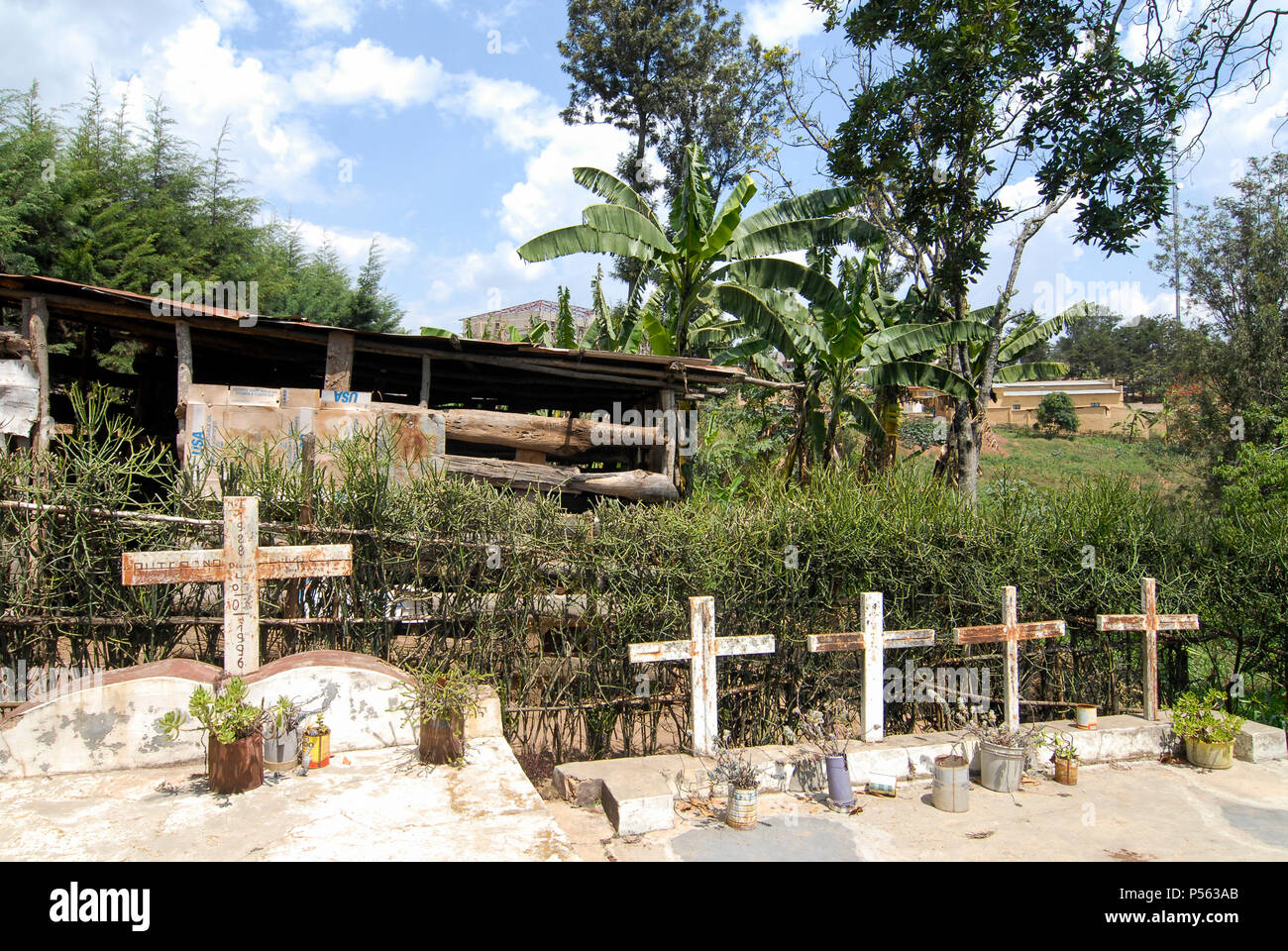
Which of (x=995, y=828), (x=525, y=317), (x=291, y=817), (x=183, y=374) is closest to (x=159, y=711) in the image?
(x=291, y=817)

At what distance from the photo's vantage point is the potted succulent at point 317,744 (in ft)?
16.1

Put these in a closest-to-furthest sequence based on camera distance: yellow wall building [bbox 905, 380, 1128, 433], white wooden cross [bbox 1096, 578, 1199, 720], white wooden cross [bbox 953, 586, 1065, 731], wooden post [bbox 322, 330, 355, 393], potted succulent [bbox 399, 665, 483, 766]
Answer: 1. potted succulent [bbox 399, 665, 483, 766]
2. white wooden cross [bbox 953, 586, 1065, 731]
3. white wooden cross [bbox 1096, 578, 1199, 720]
4. wooden post [bbox 322, 330, 355, 393]
5. yellow wall building [bbox 905, 380, 1128, 433]

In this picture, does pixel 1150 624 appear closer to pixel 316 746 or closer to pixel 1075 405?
pixel 316 746

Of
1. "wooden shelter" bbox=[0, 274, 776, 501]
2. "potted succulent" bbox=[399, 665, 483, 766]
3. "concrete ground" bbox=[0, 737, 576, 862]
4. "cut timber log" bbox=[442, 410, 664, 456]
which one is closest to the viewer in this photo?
"concrete ground" bbox=[0, 737, 576, 862]

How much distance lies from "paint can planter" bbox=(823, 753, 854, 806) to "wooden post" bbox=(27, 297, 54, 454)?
24.2ft

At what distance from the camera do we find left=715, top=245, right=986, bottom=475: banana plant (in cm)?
1203

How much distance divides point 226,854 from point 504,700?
2.56 metres

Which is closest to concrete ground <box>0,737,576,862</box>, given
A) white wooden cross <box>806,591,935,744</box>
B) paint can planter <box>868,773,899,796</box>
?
Answer: paint can planter <box>868,773,899,796</box>

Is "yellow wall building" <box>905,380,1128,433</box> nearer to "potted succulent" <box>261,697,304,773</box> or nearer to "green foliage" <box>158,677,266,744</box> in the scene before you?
"potted succulent" <box>261,697,304,773</box>

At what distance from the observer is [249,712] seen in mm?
4559

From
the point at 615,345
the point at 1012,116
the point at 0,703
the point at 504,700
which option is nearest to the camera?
the point at 0,703

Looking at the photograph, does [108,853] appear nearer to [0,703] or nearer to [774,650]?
[0,703]

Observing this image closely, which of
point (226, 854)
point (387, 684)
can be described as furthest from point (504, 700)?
point (226, 854)

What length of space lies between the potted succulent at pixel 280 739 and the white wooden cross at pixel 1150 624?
678 cm
